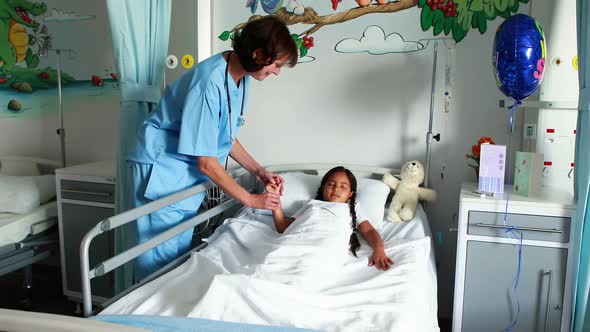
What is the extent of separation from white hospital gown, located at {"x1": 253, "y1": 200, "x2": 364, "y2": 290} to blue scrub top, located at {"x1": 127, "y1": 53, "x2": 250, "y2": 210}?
450 mm

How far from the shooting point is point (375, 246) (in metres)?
1.88

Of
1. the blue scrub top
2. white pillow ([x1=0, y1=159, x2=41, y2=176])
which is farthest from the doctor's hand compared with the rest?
white pillow ([x1=0, y1=159, x2=41, y2=176])

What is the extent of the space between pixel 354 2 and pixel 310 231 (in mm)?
1454

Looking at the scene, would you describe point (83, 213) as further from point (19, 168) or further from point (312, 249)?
point (312, 249)

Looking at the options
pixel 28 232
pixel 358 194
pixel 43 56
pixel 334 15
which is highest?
pixel 334 15

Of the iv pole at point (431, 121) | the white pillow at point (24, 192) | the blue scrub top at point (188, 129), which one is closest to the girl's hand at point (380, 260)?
the blue scrub top at point (188, 129)

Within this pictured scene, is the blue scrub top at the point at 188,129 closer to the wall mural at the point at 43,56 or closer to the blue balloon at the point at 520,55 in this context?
the blue balloon at the point at 520,55

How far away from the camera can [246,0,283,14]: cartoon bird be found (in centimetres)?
274

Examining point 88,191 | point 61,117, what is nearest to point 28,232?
point 88,191

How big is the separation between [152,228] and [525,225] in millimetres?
1595

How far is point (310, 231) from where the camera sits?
1812mm

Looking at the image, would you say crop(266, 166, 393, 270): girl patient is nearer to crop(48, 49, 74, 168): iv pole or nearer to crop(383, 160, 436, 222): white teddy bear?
crop(383, 160, 436, 222): white teddy bear

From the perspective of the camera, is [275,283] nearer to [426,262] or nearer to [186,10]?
[426,262]

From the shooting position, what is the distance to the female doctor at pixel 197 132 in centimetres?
171
